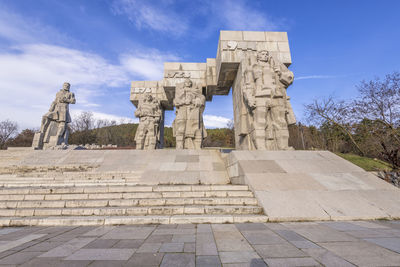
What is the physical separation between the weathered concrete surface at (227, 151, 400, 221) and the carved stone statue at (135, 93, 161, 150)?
275 inches

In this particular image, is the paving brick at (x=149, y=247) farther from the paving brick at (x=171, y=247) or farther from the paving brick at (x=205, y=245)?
the paving brick at (x=205, y=245)

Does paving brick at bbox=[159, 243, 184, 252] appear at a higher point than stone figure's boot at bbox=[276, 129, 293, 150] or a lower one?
lower

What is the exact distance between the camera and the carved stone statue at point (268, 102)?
7.34 metres

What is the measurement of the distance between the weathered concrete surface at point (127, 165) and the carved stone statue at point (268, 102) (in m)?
2.05

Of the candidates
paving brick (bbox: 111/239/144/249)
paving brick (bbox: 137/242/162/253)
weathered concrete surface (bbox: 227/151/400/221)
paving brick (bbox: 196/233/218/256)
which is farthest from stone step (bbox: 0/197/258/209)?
paving brick (bbox: 137/242/162/253)

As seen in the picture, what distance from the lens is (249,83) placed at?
7805 millimetres

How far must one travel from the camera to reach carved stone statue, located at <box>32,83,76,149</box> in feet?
41.6

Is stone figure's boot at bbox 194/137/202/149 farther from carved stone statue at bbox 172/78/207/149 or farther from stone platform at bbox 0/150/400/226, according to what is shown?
stone platform at bbox 0/150/400/226

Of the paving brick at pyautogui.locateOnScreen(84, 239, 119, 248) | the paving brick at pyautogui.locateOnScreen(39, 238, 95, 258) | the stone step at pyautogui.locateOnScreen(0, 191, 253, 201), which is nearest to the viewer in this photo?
the paving brick at pyautogui.locateOnScreen(39, 238, 95, 258)

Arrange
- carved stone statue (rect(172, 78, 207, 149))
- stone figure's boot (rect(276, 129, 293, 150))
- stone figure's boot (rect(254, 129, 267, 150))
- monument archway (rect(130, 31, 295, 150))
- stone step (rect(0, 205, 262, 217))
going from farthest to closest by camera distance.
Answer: carved stone statue (rect(172, 78, 207, 149))
monument archway (rect(130, 31, 295, 150))
stone figure's boot (rect(254, 129, 267, 150))
stone figure's boot (rect(276, 129, 293, 150))
stone step (rect(0, 205, 262, 217))

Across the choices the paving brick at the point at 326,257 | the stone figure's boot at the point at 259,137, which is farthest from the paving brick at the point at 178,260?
the stone figure's boot at the point at 259,137

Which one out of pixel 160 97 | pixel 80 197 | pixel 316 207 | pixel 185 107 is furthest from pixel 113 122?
pixel 316 207

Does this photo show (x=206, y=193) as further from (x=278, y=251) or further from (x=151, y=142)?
(x=151, y=142)

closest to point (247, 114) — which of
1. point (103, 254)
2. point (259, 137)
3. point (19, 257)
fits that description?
point (259, 137)
